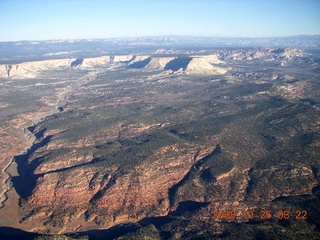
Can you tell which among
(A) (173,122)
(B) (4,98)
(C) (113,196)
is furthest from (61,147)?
(B) (4,98)

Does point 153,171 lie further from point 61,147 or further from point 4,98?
point 4,98

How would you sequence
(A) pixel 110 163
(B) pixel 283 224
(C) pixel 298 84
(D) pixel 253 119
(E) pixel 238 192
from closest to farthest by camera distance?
(B) pixel 283 224 < (E) pixel 238 192 < (A) pixel 110 163 < (D) pixel 253 119 < (C) pixel 298 84

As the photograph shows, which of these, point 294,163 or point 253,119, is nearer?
point 294,163

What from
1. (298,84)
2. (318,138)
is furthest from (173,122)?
(298,84)

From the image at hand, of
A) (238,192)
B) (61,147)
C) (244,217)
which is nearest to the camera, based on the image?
(244,217)

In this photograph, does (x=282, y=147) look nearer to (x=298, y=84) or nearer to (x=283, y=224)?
(x=283, y=224)
